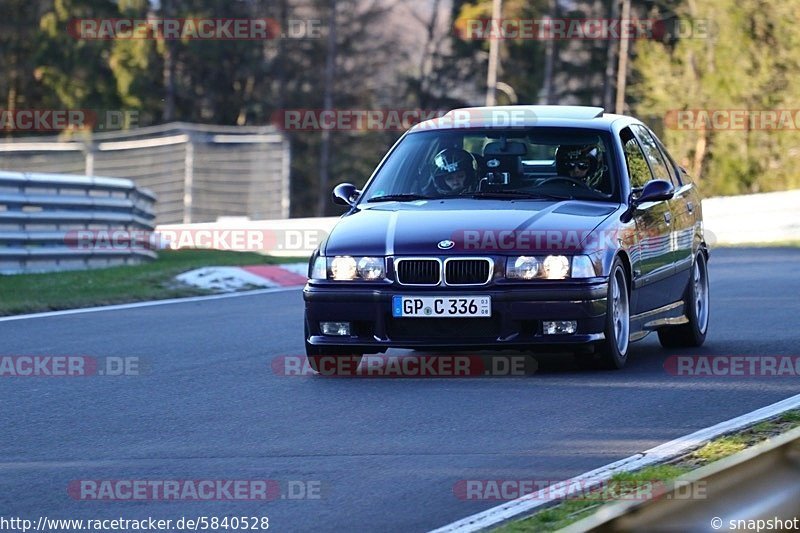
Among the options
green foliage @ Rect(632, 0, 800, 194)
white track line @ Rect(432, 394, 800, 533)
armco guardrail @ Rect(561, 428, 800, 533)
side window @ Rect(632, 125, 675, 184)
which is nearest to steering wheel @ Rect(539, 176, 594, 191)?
side window @ Rect(632, 125, 675, 184)

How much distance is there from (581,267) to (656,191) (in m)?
0.99

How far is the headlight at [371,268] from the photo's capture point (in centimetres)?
881

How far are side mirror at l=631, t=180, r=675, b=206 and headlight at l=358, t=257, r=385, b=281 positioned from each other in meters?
1.75

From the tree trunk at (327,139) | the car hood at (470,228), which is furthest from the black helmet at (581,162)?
the tree trunk at (327,139)

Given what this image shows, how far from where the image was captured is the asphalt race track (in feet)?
18.7

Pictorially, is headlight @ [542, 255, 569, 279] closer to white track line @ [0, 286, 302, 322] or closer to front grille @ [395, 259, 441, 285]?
front grille @ [395, 259, 441, 285]

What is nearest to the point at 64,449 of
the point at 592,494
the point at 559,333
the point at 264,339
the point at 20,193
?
the point at 592,494

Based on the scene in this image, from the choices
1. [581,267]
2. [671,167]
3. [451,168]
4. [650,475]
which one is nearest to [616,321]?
[581,267]

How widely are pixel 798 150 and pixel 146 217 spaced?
2625 centimetres

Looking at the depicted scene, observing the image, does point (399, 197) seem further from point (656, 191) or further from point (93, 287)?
point (93, 287)

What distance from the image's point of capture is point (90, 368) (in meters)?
9.85

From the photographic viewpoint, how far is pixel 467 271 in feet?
28.6

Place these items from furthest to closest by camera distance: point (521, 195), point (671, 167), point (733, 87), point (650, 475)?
point (733, 87) < point (671, 167) < point (521, 195) < point (650, 475)

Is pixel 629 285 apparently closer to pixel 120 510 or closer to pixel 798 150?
pixel 120 510
